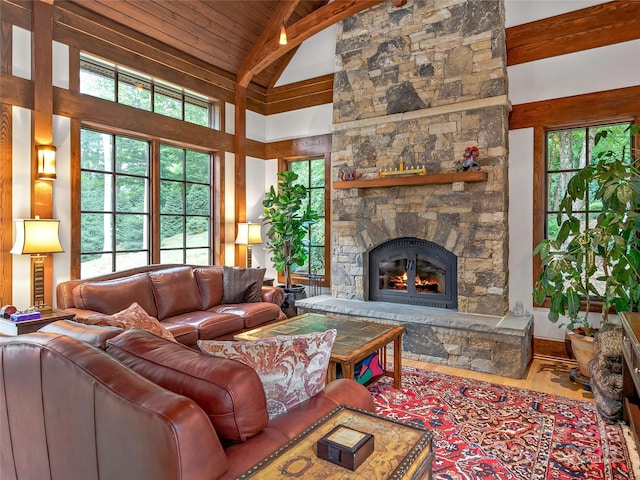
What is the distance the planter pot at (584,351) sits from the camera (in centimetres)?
361

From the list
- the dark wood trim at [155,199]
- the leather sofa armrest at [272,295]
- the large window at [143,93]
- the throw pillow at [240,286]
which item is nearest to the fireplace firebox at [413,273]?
the leather sofa armrest at [272,295]

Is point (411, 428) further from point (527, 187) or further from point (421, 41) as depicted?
point (421, 41)

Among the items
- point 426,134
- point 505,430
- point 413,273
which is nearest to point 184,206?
point 413,273

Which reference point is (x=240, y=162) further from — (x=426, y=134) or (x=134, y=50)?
(x=426, y=134)

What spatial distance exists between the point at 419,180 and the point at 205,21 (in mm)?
3289

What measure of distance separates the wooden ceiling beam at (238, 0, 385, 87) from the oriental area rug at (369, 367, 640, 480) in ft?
13.3

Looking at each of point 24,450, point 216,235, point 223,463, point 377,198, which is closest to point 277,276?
point 216,235

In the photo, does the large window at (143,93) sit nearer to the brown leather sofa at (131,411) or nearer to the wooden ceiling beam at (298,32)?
the wooden ceiling beam at (298,32)

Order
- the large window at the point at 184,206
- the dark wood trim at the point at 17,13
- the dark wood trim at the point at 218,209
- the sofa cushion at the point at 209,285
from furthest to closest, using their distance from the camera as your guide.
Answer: the dark wood trim at the point at 218,209 < the large window at the point at 184,206 < the sofa cushion at the point at 209,285 < the dark wood trim at the point at 17,13

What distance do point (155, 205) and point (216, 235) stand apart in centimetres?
104

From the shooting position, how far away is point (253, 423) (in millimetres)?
1349

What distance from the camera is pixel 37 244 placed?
3361mm

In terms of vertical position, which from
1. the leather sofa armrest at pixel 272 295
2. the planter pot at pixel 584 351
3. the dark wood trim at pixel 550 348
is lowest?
the dark wood trim at pixel 550 348

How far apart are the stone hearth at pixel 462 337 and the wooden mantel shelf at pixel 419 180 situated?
146 centimetres
